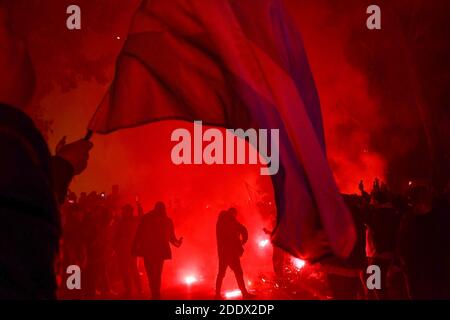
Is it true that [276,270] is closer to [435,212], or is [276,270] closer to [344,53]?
[435,212]

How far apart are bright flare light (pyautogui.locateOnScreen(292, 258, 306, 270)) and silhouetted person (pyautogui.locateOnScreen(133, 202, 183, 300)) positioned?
1.10m

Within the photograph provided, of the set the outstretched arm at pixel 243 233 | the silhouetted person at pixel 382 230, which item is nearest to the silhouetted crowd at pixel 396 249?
the silhouetted person at pixel 382 230

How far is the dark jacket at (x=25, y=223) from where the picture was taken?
392 centimetres

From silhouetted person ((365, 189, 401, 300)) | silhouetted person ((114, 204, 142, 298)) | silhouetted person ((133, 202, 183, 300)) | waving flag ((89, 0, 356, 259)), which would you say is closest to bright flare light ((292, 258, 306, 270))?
waving flag ((89, 0, 356, 259))

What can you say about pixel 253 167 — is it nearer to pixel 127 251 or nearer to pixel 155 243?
pixel 155 243

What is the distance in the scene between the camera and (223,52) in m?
4.70

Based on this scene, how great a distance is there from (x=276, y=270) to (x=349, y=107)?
173cm

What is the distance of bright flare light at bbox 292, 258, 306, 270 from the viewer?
472 cm

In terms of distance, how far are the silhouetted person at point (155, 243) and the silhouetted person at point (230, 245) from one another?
0.40m

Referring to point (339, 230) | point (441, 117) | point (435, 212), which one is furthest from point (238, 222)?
point (441, 117)

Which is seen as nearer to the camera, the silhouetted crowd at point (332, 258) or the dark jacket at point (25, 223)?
the dark jacket at point (25, 223)

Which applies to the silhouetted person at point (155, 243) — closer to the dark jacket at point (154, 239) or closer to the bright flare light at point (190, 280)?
the dark jacket at point (154, 239)

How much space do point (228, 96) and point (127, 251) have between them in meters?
1.75

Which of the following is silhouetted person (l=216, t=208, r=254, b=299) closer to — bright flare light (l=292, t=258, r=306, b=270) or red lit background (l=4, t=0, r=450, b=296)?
red lit background (l=4, t=0, r=450, b=296)
